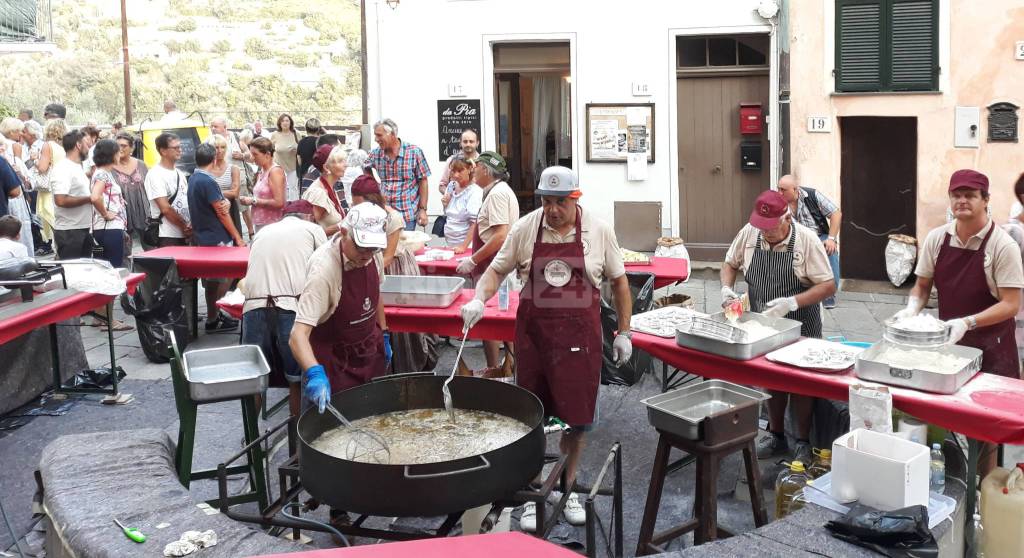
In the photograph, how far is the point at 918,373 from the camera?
4.54 metres

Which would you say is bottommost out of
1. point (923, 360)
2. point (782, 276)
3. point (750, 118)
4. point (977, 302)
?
point (923, 360)

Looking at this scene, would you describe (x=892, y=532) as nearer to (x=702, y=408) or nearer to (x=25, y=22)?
(x=702, y=408)

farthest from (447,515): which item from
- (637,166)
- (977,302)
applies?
(637,166)

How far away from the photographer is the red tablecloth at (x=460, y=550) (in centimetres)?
324

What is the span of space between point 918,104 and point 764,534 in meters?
8.02

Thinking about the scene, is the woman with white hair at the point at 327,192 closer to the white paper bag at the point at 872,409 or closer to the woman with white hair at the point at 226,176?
the woman with white hair at the point at 226,176

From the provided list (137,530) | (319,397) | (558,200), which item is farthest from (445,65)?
(137,530)

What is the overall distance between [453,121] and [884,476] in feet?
29.5

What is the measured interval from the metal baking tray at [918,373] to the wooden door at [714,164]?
6.81 metres

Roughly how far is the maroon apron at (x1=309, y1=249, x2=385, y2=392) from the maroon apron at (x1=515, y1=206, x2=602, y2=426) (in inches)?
31.3

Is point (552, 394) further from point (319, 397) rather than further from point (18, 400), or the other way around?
point (18, 400)

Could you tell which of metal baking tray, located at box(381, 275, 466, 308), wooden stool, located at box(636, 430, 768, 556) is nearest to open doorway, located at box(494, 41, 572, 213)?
metal baking tray, located at box(381, 275, 466, 308)

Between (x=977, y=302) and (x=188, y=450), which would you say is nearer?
(x=188, y=450)

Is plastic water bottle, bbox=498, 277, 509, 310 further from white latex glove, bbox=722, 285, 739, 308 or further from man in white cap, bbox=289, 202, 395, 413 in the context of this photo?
white latex glove, bbox=722, 285, 739, 308
